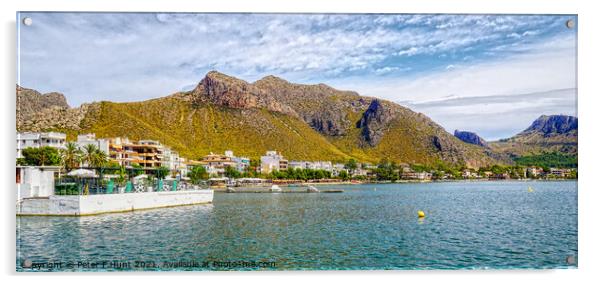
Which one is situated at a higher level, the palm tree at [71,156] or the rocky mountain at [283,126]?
the rocky mountain at [283,126]

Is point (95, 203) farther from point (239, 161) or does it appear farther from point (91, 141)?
point (239, 161)

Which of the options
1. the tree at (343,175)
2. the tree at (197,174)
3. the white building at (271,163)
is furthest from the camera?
the tree at (343,175)

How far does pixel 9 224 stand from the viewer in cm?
1094

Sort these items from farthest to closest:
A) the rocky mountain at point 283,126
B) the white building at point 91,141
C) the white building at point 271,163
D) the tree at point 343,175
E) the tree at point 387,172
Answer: the tree at point 387,172 < the tree at point 343,175 < the white building at point 271,163 < the rocky mountain at point 283,126 < the white building at point 91,141

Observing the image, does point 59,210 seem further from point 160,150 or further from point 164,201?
point 160,150

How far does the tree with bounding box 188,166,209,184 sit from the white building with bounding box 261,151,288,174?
1394cm

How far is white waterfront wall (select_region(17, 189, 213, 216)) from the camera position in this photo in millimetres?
17094

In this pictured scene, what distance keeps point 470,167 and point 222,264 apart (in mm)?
83746

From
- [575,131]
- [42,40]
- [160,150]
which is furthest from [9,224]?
[160,150]

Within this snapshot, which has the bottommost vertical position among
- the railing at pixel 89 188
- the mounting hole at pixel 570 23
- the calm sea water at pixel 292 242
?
the calm sea water at pixel 292 242

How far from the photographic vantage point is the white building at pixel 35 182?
52.2 feet

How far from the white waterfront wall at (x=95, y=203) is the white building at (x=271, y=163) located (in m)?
47.6

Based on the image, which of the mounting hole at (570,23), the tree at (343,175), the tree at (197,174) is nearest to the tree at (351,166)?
the tree at (343,175)

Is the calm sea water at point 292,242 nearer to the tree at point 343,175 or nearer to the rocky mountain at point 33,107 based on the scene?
the rocky mountain at point 33,107
